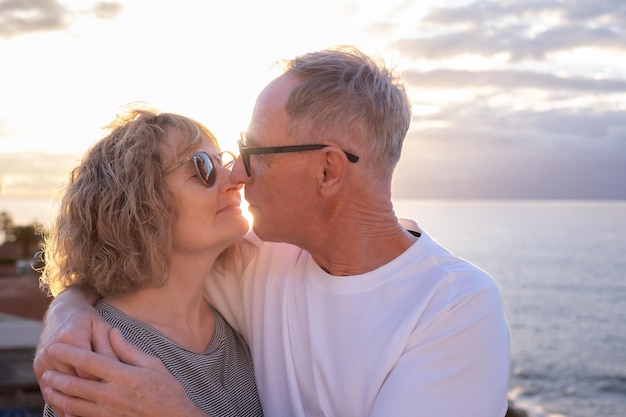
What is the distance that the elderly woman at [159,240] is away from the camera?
2.92m

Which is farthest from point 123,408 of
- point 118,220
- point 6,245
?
point 6,245

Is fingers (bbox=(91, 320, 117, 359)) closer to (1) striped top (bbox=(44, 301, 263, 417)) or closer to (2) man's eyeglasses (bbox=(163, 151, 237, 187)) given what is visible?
(1) striped top (bbox=(44, 301, 263, 417))

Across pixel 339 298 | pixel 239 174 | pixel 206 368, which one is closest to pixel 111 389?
pixel 206 368

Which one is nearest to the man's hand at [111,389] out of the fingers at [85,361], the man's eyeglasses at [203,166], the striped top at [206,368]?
the fingers at [85,361]

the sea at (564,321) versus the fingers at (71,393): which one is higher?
the fingers at (71,393)

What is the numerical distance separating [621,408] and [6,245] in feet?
105

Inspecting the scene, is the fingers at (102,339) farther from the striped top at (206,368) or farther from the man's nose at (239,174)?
the man's nose at (239,174)

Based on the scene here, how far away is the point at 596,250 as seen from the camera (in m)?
92.5

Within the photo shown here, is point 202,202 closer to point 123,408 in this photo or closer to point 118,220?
point 118,220

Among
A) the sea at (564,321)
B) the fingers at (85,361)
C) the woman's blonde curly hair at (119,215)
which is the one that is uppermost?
the woman's blonde curly hair at (119,215)

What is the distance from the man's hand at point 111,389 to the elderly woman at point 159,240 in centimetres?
28

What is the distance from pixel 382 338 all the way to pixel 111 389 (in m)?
1.02

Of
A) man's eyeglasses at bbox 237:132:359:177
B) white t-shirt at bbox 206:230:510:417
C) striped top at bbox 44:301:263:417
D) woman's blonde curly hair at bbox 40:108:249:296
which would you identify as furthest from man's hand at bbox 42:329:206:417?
man's eyeglasses at bbox 237:132:359:177

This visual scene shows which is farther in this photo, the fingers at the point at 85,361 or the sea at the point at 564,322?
the sea at the point at 564,322
